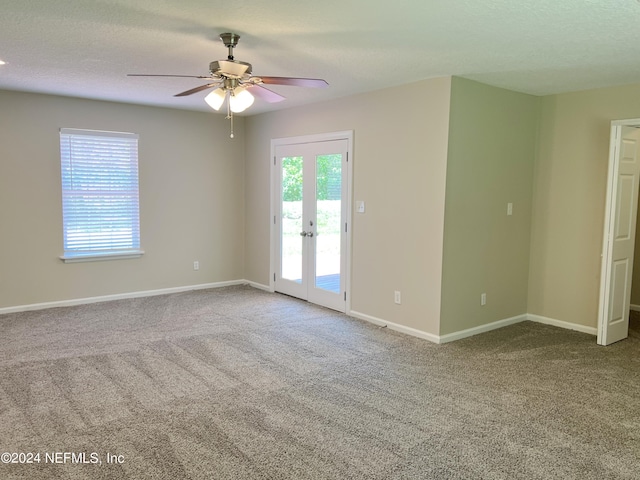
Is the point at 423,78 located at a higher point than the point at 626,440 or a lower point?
higher

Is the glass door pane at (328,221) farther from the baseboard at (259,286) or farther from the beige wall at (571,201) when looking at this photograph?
the beige wall at (571,201)

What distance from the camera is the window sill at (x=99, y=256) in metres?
5.57

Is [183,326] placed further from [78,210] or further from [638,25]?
[638,25]

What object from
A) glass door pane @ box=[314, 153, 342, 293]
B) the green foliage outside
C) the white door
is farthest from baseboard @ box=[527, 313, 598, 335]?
the green foliage outside

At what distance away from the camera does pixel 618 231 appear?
437 cm

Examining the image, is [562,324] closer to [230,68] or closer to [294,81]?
[294,81]

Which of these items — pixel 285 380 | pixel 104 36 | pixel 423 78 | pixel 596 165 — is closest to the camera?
pixel 104 36

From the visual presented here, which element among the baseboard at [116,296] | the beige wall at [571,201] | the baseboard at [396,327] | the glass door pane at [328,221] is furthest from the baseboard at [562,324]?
the baseboard at [116,296]

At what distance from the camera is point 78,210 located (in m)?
5.61

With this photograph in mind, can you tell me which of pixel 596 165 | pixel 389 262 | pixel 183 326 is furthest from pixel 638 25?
pixel 183 326

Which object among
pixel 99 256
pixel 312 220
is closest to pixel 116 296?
pixel 99 256

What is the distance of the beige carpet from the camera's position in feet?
8.21

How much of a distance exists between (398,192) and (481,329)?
5.25 feet

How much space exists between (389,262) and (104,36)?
3.12 m
